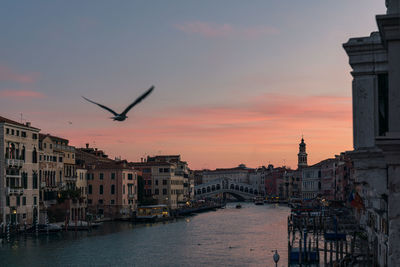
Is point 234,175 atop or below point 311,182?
atop

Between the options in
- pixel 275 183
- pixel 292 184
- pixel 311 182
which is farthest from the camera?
pixel 275 183

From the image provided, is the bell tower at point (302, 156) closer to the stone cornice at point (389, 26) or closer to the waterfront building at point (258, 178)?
the waterfront building at point (258, 178)

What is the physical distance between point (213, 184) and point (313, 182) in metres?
26.2

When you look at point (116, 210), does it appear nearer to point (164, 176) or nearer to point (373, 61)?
point (164, 176)

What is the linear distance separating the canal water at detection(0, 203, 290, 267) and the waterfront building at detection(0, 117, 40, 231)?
2.29 metres

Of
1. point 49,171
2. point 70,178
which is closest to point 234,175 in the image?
point 70,178

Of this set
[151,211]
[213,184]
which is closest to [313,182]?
[213,184]

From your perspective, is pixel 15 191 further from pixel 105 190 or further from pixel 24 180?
pixel 105 190

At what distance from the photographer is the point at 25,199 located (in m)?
44.2

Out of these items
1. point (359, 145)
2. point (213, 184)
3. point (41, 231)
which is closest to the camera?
point (359, 145)

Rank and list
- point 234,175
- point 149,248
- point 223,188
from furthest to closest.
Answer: point 234,175
point 223,188
point 149,248

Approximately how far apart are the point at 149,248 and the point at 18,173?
11.6m

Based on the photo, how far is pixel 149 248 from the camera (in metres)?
37.5

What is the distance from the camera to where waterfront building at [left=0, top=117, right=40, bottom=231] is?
4159 cm
